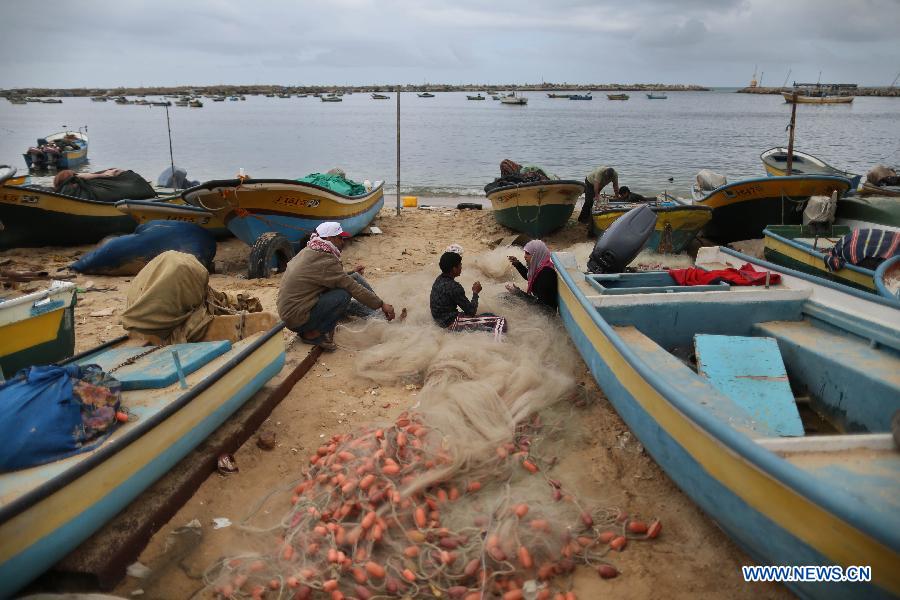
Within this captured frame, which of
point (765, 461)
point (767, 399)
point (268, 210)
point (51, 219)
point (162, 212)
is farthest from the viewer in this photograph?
point (51, 219)

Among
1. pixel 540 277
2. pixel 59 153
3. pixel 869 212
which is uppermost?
pixel 59 153

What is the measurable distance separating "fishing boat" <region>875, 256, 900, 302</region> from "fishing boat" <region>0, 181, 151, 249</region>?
1284 centimetres

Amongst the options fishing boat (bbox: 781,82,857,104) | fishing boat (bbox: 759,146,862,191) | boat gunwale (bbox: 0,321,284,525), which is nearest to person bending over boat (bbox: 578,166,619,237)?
fishing boat (bbox: 759,146,862,191)

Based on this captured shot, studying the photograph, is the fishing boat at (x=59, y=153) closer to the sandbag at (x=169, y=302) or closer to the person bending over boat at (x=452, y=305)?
the sandbag at (x=169, y=302)

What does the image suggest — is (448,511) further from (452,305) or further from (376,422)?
(452,305)

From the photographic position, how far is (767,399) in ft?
13.6

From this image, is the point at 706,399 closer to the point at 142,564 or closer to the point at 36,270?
the point at 142,564

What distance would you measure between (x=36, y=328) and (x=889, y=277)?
9134 millimetres

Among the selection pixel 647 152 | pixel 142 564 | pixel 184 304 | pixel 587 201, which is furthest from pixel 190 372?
pixel 647 152

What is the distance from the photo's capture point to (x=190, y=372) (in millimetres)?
4449

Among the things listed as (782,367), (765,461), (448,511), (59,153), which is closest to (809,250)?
(782,367)

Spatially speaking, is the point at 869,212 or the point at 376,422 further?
the point at 869,212

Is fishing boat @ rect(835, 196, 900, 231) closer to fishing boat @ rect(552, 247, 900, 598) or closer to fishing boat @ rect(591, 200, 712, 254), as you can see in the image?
fishing boat @ rect(591, 200, 712, 254)

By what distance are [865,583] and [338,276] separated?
16.9 feet
